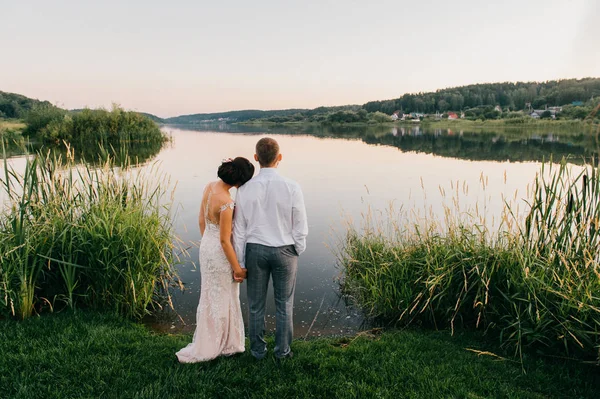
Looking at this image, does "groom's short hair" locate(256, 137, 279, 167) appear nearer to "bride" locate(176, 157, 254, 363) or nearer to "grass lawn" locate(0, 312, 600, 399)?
"bride" locate(176, 157, 254, 363)

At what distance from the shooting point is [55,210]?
17.9 feet

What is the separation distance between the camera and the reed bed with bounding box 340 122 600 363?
160 inches

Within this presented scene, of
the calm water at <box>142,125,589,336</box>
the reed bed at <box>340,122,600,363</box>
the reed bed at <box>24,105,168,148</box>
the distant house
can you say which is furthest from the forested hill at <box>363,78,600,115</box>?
the reed bed at <box>340,122,600,363</box>

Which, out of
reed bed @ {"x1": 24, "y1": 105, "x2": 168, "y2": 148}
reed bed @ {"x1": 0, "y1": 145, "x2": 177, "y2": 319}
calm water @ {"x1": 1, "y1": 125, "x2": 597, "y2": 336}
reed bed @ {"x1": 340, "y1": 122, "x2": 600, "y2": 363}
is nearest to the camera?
reed bed @ {"x1": 340, "y1": 122, "x2": 600, "y2": 363}

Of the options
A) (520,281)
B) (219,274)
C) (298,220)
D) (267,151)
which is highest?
(267,151)

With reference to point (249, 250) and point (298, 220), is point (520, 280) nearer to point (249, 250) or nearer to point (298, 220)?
point (298, 220)

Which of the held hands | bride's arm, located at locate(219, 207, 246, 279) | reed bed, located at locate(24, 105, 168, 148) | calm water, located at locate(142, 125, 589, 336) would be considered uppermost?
reed bed, located at locate(24, 105, 168, 148)

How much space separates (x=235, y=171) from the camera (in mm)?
3670

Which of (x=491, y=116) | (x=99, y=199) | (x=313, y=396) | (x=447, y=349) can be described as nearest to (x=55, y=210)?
(x=99, y=199)

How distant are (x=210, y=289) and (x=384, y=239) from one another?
4420 mm

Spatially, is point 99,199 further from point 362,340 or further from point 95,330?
point 362,340

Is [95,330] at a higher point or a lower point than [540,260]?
lower

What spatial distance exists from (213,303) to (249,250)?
712mm

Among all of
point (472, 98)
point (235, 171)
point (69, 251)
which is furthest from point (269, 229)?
point (472, 98)
